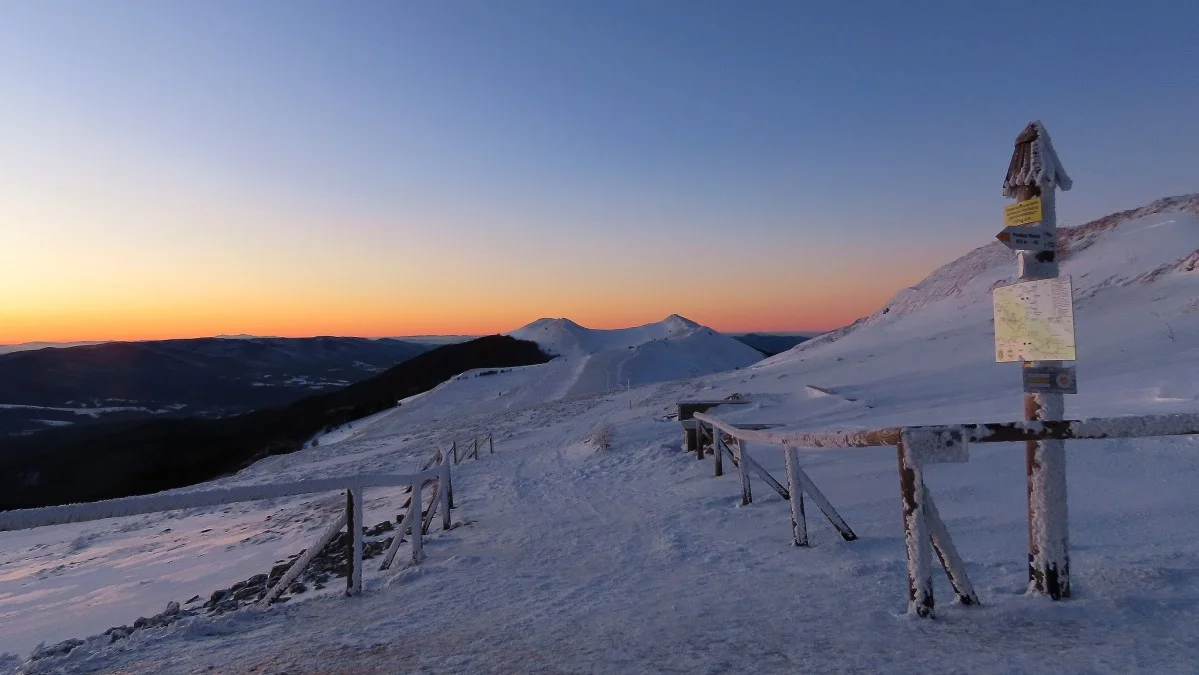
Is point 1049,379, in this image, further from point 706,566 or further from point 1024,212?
point 706,566

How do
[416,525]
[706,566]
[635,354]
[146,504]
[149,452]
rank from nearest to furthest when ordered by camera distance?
[146,504], [706,566], [416,525], [149,452], [635,354]

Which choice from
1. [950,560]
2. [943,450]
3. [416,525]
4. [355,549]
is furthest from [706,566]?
[416,525]

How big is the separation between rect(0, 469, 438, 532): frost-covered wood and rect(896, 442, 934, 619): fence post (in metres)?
4.03

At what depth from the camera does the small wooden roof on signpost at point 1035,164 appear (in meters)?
3.94

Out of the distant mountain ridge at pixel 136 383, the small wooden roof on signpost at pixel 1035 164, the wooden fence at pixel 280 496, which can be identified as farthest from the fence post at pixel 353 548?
the distant mountain ridge at pixel 136 383

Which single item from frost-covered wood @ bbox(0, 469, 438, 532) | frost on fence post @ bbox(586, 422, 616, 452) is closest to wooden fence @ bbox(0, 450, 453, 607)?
frost-covered wood @ bbox(0, 469, 438, 532)

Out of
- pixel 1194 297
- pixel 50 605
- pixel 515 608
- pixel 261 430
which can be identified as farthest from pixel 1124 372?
pixel 261 430

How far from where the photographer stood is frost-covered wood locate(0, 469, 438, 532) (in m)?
3.53

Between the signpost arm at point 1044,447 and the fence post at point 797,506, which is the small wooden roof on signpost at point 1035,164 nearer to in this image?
the signpost arm at point 1044,447

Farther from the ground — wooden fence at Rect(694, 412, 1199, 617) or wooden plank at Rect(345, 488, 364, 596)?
wooden fence at Rect(694, 412, 1199, 617)

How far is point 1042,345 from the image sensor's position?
378 centimetres

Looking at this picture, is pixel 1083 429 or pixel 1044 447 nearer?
pixel 1083 429

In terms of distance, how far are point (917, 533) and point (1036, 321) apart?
1331mm

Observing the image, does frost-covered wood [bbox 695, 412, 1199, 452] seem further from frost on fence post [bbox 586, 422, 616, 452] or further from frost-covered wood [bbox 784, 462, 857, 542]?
frost on fence post [bbox 586, 422, 616, 452]
